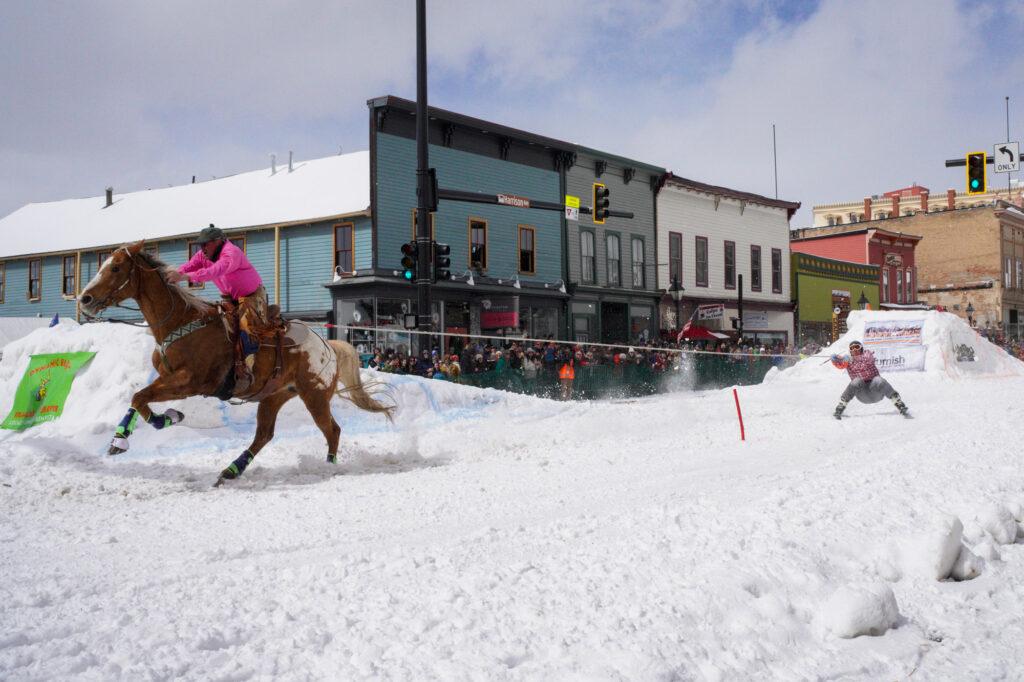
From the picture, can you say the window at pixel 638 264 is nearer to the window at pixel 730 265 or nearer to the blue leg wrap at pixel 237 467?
the window at pixel 730 265

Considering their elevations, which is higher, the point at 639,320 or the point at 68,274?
the point at 68,274

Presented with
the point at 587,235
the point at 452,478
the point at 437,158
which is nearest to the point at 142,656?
the point at 452,478

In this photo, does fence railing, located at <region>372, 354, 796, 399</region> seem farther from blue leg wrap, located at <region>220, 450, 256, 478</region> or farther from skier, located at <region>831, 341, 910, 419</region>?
blue leg wrap, located at <region>220, 450, 256, 478</region>

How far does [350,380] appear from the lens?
10.0 m

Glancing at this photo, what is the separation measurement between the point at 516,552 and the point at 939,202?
9109cm

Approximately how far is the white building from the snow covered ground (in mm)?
23294

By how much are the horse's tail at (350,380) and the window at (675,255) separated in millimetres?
24199

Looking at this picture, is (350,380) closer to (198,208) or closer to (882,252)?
(198,208)


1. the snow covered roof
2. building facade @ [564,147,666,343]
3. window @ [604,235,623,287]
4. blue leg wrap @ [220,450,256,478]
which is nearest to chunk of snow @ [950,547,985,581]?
blue leg wrap @ [220,450,256,478]

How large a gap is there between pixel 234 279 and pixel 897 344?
20.2 m

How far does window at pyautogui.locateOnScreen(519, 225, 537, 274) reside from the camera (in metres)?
27.2

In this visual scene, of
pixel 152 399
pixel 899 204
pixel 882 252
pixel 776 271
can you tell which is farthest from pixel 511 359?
pixel 899 204

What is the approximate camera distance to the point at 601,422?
13180 mm

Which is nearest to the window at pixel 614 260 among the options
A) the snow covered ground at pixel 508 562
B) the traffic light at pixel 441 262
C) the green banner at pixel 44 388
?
the traffic light at pixel 441 262
